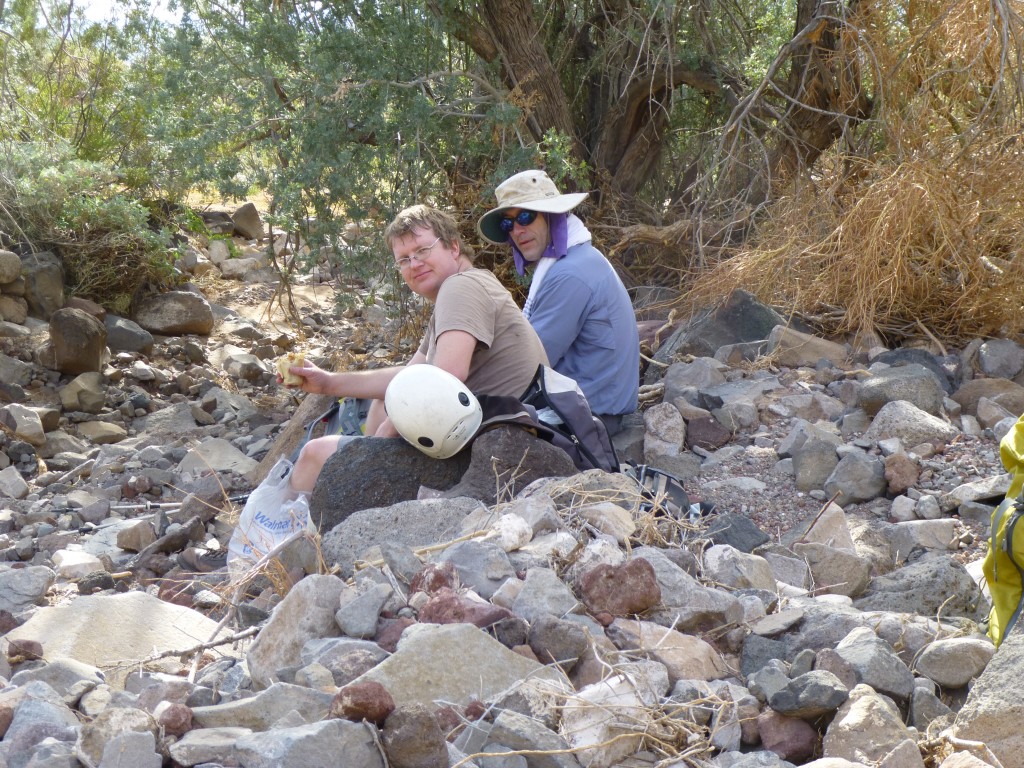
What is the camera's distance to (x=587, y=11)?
26.9 feet

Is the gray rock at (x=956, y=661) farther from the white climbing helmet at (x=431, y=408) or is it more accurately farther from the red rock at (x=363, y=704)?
the white climbing helmet at (x=431, y=408)

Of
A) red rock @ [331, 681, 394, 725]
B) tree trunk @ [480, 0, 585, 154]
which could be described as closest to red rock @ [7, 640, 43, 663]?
red rock @ [331, 681, 394, 725]

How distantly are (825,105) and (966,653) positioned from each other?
222 inches

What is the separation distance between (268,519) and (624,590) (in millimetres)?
1495

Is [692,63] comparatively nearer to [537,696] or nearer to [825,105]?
[825,105]

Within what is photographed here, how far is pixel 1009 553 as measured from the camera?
262 cm

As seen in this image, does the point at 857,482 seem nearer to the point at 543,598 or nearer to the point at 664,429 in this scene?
the point at 664,429

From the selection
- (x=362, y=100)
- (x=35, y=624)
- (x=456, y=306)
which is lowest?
(x=35, y=624)

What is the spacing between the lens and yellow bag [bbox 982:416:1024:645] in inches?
103

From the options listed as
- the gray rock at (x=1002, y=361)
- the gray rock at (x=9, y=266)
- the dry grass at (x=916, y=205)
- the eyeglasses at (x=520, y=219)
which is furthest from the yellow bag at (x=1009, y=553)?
the gray rock at (x=9, y=266)

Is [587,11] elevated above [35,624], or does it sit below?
above

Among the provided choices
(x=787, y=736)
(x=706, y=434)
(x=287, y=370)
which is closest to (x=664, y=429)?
(x=706, y=434)

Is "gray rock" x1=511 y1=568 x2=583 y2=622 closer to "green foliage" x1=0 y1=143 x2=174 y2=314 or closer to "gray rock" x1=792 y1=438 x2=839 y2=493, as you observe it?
"gray rock" x1=792 y1=438 x2=839 y2=493

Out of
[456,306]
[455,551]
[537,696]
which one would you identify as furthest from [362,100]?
[537,696]
